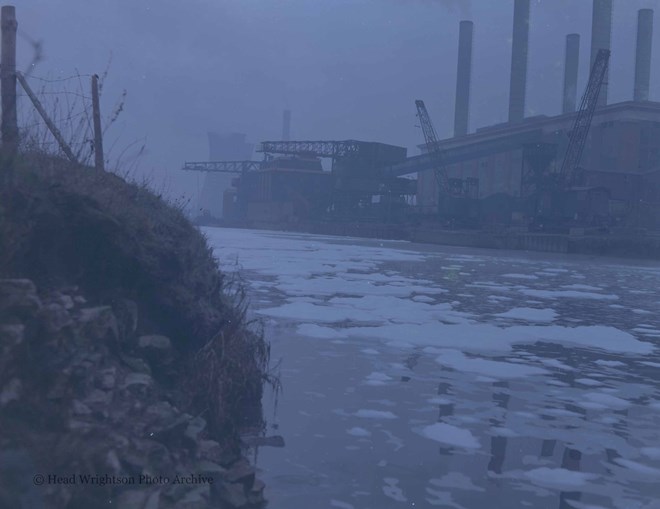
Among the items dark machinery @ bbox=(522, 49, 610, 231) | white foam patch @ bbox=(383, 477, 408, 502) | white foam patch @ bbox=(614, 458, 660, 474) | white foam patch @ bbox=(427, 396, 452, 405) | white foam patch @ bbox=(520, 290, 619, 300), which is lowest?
white foam patch @ bbox=(383, 477, 408, 502)

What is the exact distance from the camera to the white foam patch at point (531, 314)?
13781 mm

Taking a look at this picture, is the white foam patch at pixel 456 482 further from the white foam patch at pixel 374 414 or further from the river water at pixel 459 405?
the white foam patch at pixel 374 414

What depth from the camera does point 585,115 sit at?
209ft

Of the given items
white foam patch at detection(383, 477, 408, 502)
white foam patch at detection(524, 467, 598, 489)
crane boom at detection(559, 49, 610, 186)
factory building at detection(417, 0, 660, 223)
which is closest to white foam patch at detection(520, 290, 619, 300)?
white foam patch at detection(524, 467, 598, 489)

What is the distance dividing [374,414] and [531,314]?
8002 millimetres

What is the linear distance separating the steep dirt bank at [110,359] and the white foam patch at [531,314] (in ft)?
23.7

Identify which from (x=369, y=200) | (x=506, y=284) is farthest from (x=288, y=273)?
(x=369, y=200)

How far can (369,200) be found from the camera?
79375 mm

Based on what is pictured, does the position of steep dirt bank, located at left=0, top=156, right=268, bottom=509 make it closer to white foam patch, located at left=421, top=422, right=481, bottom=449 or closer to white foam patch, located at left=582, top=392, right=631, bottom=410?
white foam patch, located at left=421, top=422, right=481, bottom=449

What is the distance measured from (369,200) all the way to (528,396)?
71.9m

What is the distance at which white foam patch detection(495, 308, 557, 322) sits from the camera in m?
13.8

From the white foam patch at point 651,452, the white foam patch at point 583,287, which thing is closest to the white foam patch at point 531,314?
the white foam patch at point 583,287

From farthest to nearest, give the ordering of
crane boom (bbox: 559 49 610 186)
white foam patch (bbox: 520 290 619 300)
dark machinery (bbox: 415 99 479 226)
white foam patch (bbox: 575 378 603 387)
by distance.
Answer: dark machinery (bbox: 415 99 479 226) < crane boom (bbox: 559 49 610 186) < white foam patch (bbox: 520 290 619 300) < white foam patch (bbox: 575 378 603 387)

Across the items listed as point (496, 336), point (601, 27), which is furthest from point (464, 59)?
point (496, 336)
